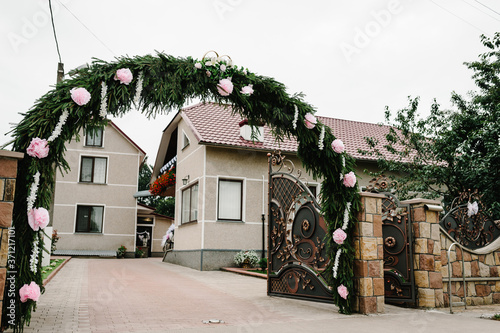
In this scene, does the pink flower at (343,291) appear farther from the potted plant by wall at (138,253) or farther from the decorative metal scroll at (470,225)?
the potted plant by wall at (138,253)

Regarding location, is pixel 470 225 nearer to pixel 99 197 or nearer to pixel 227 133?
pixel 227 133

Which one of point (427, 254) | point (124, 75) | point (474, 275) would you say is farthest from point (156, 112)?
point (474, 275)

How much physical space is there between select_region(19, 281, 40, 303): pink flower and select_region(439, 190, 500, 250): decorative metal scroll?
627 cm

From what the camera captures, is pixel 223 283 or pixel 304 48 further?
pixel 223 283

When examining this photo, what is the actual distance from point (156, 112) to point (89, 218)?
19.5 metres

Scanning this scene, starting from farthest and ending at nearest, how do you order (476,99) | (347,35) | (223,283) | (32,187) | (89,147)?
1. (89,147)
2. (476,99)
3. (223,283)
4. (347,35)
5. (32,187)

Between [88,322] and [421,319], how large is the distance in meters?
4.24

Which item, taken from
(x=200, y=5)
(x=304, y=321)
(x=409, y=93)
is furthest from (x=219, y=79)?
(x=409, y=93)

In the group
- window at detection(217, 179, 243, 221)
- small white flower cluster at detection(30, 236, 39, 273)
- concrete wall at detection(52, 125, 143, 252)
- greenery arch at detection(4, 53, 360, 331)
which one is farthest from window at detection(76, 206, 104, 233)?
small white flower cluster at detection(30, 236, 39, 273)

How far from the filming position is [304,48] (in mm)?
8734

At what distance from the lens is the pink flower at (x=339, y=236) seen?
6016 mm

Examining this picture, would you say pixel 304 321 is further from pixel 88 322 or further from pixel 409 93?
pixel 409 93

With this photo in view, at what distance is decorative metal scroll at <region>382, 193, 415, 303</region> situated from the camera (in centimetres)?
671

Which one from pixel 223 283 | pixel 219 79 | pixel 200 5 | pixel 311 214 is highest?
pixel 200 5
